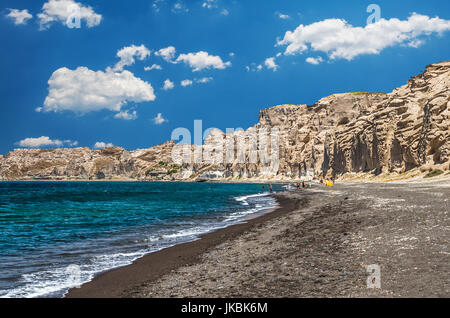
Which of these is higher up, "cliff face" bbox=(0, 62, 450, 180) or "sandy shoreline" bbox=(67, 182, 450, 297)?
"cliff face" bbox=(0, 62, 450, 180)

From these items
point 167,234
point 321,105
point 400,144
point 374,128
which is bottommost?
point 167,234

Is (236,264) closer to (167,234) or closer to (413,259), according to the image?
(413,259)

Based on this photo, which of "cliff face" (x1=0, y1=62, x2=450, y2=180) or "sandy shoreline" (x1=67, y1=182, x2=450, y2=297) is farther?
"cliff face" (x1=0, y1=62, x2=450, y2=180)

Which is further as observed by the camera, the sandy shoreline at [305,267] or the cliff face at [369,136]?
the cliff face at [369,136]

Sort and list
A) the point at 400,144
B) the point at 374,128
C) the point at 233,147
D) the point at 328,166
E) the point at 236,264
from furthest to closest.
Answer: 1. the point at 233,147
2. the point at 328,166
3. the point at 374,128
4. the point at 400,144
5. the point at 236,264

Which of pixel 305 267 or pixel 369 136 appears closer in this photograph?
pixel 305 267

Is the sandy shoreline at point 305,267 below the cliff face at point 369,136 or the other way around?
below

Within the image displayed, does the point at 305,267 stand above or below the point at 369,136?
below

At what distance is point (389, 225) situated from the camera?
1355 cm

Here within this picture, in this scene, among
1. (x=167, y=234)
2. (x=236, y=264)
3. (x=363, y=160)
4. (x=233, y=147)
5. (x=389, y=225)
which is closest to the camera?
(x=236, y=264)

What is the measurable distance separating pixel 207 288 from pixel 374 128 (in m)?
82.6

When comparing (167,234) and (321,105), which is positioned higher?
(321,105)
